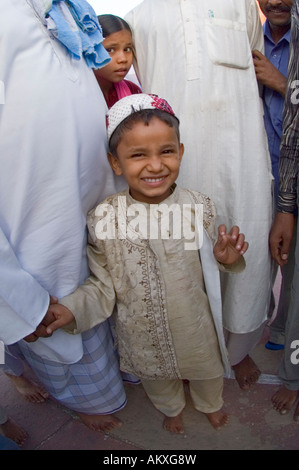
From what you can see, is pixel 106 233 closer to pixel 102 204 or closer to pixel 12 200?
pixel 102 204

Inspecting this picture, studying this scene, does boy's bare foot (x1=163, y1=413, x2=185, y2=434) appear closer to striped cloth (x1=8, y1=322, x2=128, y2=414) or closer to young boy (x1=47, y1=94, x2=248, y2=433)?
striped cloth (x1=8, y1=322, x2=128, y2=414)

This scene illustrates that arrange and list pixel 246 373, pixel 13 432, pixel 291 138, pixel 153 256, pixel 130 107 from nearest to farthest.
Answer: pixel 130 107
pixel 153 256
pixel 291 138
pixel 13 432
pixel 246 373

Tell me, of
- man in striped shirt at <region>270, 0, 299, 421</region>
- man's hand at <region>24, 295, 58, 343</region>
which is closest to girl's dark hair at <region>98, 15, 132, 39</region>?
man in striped shirt at <region>270, 0, 299, 421</region>

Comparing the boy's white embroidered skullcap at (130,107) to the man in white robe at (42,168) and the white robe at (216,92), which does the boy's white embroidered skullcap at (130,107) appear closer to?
the man in white robe at (42,168)

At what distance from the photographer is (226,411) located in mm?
2080

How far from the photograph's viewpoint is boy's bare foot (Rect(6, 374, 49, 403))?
2.25 metres

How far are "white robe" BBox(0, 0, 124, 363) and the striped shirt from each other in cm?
78

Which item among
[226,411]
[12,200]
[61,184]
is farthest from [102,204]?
[226,411]

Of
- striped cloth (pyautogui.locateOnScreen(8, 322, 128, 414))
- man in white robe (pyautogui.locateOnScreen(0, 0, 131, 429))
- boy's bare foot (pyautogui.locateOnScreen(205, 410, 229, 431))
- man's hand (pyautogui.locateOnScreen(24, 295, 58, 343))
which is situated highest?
man in white robe (pyautogui.locateOnScreen(0, 0, 131, 429))

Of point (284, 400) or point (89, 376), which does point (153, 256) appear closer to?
point (89, 376)

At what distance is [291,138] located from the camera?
65.7 inches

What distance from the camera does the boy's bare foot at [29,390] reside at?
2252 mm

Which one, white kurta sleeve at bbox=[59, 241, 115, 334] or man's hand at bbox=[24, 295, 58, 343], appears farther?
white kurta sleeve at bbox=[59, 241, 115, 334]

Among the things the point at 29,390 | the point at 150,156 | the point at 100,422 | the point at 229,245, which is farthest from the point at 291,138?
the point at 29,390
